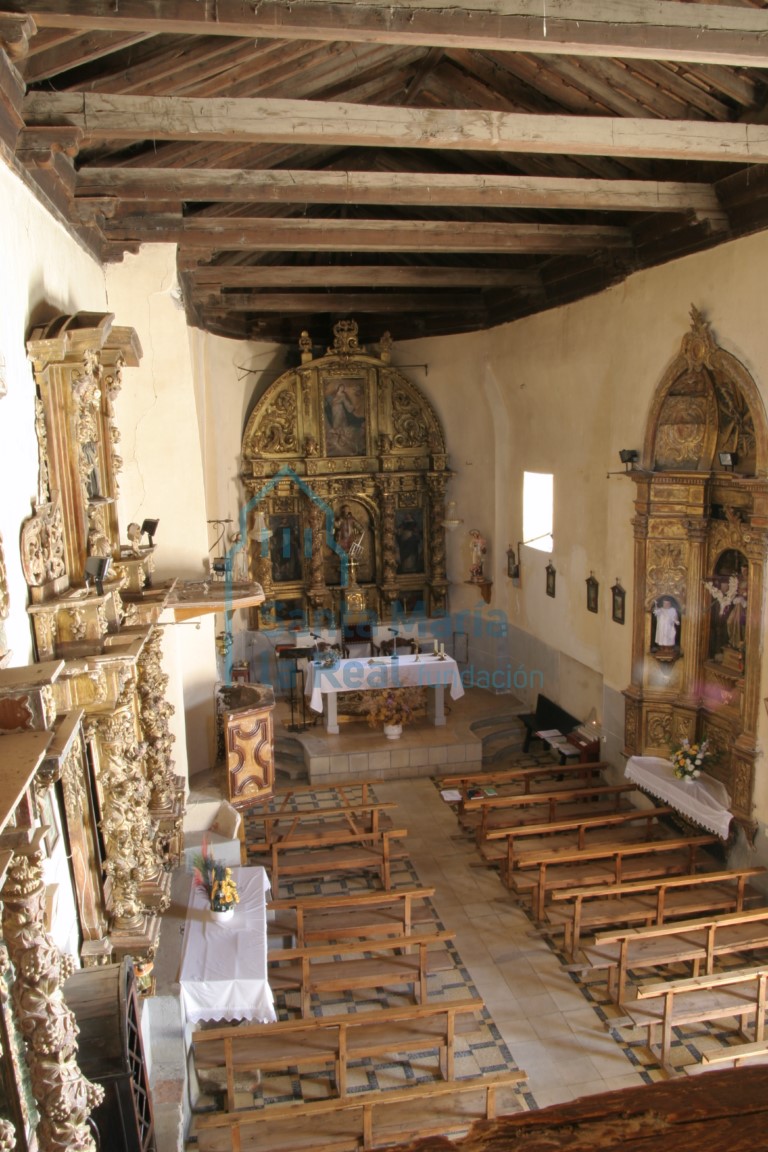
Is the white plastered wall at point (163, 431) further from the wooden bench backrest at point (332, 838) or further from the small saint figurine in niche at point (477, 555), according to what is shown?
the small saint figurine in niche at point (477, 555)

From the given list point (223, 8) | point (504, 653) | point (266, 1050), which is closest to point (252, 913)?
point (266, 1050)

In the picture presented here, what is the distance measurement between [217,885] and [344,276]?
839cm

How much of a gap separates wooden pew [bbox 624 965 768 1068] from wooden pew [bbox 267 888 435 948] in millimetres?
2211

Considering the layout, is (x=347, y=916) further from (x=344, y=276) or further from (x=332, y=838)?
(x=344, y=276)

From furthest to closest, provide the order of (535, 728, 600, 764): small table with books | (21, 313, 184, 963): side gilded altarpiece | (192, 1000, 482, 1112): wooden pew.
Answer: (535, 728, 600, 764): small table with books
(192, 1000, 482, 1112): wooden pew
(21, 313, 184, 963): side gilded altarpiece

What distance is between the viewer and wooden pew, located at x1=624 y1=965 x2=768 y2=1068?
281 inches

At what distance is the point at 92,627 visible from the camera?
5.21 m

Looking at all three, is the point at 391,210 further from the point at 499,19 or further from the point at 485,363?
the point at 499,19

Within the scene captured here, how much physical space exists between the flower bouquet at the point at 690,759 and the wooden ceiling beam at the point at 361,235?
20.1 feet

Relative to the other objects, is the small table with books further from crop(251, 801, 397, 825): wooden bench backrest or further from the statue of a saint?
the statue of a saint

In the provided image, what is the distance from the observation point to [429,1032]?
23.4 feet

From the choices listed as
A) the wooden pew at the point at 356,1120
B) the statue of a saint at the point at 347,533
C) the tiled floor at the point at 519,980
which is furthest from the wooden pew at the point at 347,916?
the statue of a saint at the point at 347,533

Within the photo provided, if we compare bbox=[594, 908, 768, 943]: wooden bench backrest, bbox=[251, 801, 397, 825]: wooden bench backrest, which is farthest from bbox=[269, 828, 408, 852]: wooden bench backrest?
bbox=[594, 908, 768, 943]: wooden bench backrest

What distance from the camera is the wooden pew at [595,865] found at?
9.40m
